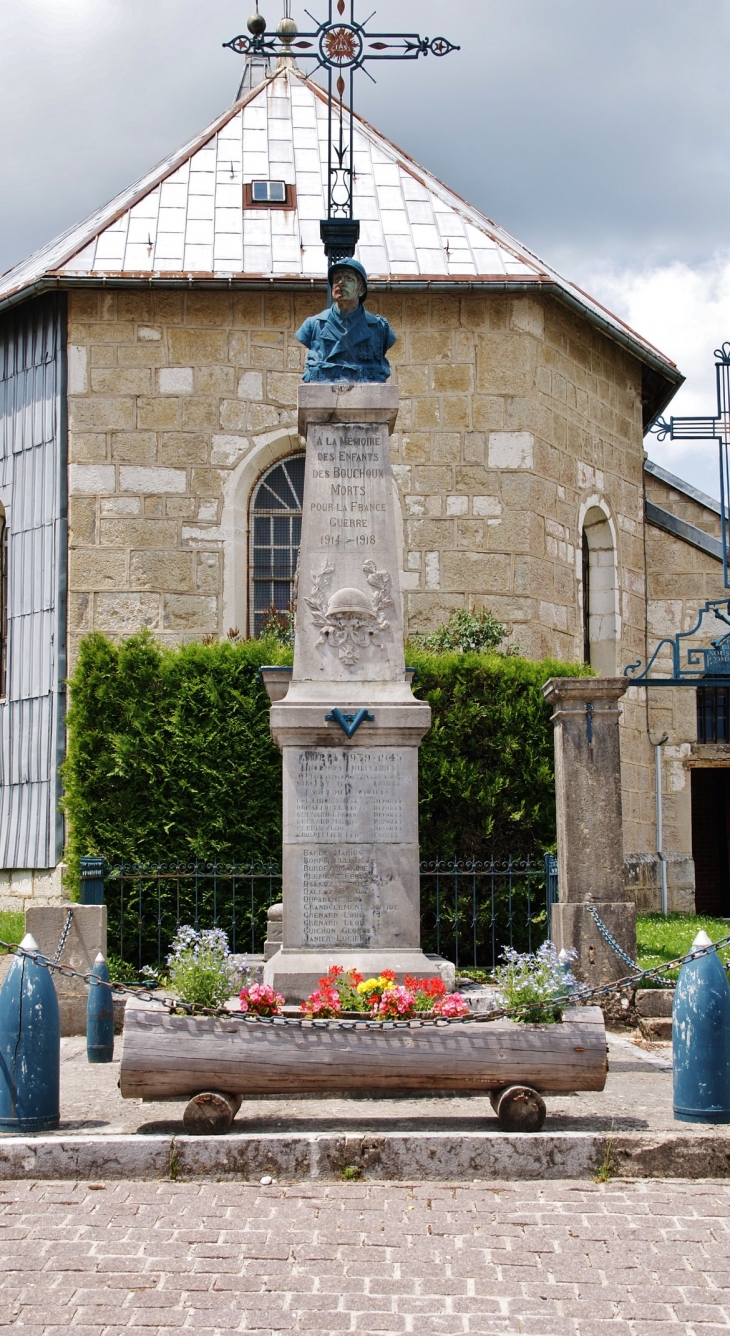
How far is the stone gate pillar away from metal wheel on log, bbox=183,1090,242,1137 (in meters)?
3.73

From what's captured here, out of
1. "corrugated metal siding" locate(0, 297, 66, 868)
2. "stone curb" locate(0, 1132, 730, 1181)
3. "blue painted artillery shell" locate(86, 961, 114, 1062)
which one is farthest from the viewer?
"corrugated metal siding" locate(0, 297, 66, 868)

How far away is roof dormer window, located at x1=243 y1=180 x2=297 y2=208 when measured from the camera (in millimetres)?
15031

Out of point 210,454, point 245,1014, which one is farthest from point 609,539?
point 245,1014

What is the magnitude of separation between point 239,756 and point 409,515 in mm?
4102

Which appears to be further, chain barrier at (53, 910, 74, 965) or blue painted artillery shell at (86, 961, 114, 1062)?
chain barrier at (53, 910, 74, 965)

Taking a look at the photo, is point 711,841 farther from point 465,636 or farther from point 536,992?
point 536,992

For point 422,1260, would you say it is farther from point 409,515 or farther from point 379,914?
point 409,515

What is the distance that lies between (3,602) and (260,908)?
6059mm

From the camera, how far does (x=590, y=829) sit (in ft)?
29.7

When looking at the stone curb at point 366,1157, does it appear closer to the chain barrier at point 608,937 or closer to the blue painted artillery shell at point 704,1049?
the blue painted artillery shell at point 704,1049

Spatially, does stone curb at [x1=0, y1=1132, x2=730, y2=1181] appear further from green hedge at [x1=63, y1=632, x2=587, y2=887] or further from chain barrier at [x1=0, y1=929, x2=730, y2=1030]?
green hedge at [x1=63, y1=632, x2=587, y2=887]

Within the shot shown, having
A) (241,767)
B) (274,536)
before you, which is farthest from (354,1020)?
(274,536)

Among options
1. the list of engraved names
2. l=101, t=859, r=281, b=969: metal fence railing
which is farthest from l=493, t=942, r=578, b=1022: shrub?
l=101, t=859, r=281, b=969: metal fence railing

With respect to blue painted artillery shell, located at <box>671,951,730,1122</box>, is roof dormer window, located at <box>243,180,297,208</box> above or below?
above
